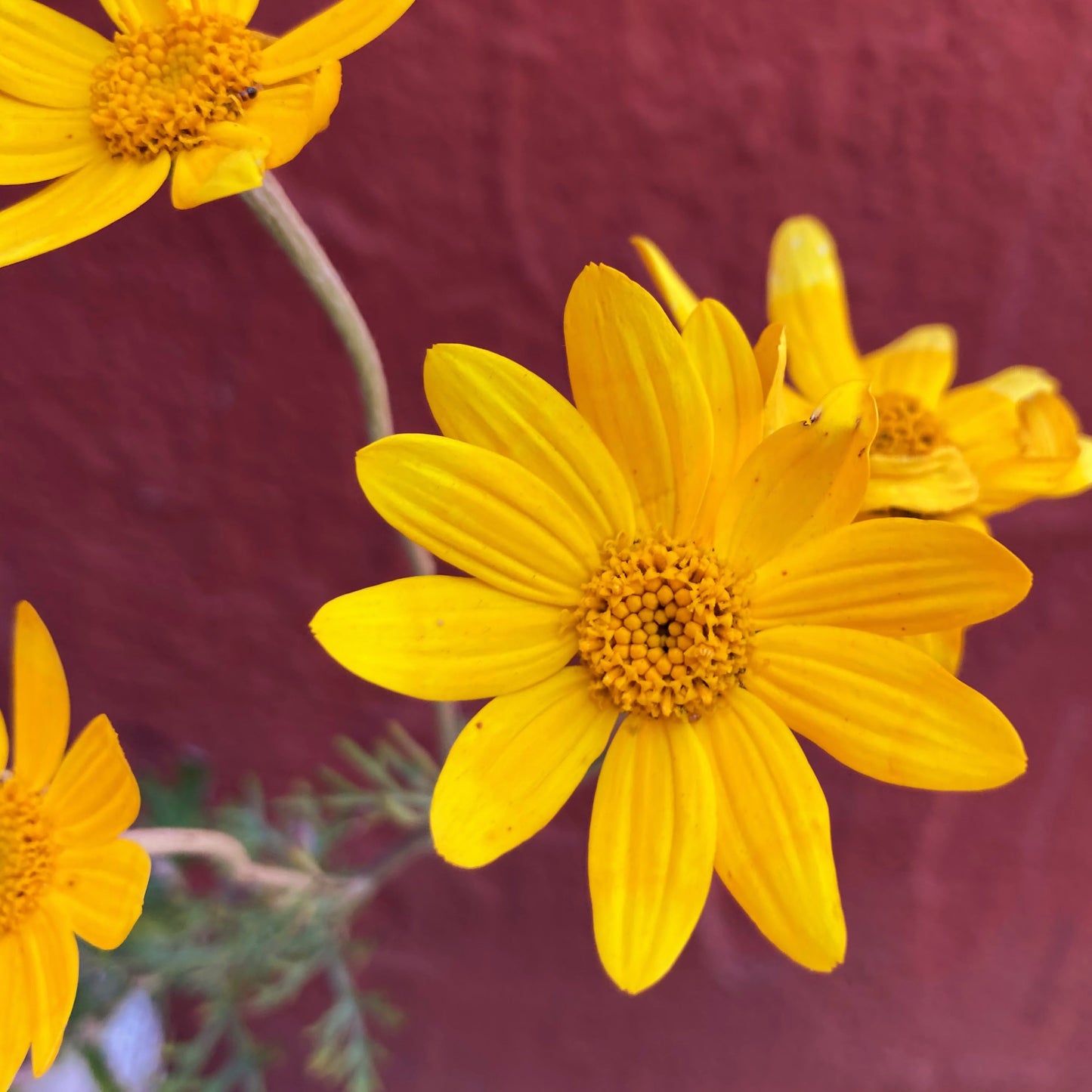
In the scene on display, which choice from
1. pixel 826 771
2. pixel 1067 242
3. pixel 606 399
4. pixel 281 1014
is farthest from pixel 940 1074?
pixel 606 399

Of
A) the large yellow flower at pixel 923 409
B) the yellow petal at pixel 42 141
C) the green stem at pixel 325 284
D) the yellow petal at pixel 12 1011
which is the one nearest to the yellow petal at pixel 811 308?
the large yellow flower at pixel 923 409

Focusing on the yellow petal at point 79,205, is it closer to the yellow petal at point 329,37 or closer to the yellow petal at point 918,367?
the yellow petal at point 329,37

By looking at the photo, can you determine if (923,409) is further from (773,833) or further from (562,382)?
(562,382)

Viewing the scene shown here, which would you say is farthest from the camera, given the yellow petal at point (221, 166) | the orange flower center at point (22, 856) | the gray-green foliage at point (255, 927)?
the gray-green foliage at point (255, 927)

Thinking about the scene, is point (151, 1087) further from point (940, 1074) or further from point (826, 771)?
point (940, 1074)

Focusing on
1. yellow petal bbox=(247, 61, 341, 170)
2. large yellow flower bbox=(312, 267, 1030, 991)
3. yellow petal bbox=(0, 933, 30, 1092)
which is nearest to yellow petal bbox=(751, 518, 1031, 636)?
large yellow flower bbox=(312, 267, 1030, 991)
